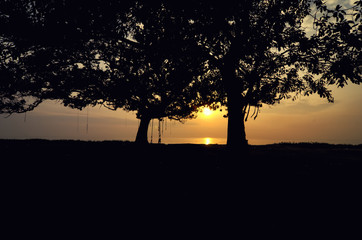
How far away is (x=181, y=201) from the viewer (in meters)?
7.17

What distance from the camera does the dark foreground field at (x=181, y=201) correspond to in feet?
18.0

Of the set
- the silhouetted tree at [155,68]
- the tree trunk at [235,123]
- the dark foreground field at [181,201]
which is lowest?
the dark foreground field at [181,201]

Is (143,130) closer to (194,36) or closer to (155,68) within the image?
(155,68)

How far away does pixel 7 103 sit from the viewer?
25469 mm

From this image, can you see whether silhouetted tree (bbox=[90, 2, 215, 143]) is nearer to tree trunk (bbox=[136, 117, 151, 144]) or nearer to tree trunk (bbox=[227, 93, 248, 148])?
tree trunk (bbox=[136, 117, 151, 144])

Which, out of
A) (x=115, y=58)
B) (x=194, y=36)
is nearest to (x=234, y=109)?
(x=194, y=36)

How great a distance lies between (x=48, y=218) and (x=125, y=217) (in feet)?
5.85

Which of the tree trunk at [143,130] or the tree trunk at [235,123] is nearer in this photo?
the tree trunk at [235,123]

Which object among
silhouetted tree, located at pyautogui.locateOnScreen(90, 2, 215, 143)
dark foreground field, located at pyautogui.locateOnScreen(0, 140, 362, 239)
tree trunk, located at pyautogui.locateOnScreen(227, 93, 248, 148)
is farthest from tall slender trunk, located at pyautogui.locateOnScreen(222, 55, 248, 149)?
dark foreground field, located at pyautogui.locateOnScreen(0, 140, 362, 239)

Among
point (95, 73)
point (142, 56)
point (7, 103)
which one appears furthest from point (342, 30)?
point (7, 103)

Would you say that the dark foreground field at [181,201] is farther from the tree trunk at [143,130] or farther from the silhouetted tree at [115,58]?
the tree trunk at [143,130]

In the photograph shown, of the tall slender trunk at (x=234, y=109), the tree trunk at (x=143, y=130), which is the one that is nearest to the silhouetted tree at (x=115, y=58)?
the tree trunk at (x=143, y=130)

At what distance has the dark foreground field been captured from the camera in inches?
217

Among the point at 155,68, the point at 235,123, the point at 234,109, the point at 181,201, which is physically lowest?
the point at 181,201
